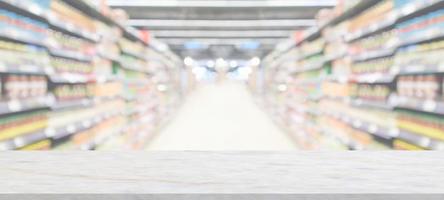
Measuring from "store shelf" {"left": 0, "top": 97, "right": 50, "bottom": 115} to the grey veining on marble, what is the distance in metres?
1.86

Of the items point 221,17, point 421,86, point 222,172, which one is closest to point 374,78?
point 421,86

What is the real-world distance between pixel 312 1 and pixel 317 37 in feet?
15.4

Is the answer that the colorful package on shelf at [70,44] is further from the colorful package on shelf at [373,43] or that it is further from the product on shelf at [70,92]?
the colorful package on shelf at [373,43]

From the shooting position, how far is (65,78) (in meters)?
3.71

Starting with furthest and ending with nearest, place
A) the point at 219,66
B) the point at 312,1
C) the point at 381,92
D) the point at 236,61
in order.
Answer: the point at 236,61 → the point at 219,66 → the point at 312,1 → the point at 381,92

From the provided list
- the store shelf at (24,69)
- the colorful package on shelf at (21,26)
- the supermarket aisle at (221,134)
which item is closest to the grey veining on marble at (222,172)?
the store shelf at (24,69)

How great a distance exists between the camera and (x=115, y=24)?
5.32 m

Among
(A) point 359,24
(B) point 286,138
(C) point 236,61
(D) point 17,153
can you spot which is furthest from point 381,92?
(C) point 236,61

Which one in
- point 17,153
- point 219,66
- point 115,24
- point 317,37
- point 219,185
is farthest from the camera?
point 219,66

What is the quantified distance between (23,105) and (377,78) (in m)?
2.71

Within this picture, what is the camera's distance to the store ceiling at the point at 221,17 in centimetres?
1144

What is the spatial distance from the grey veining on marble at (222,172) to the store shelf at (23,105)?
1.86m

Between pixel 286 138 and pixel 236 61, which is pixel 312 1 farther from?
pixel 236 61

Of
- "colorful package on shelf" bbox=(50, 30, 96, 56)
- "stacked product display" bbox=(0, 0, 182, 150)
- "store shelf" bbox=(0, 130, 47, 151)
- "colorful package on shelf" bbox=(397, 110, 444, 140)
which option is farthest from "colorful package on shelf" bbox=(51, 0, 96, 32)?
"colorful package on shelf" bbox=(397, 110, 444, 140)
